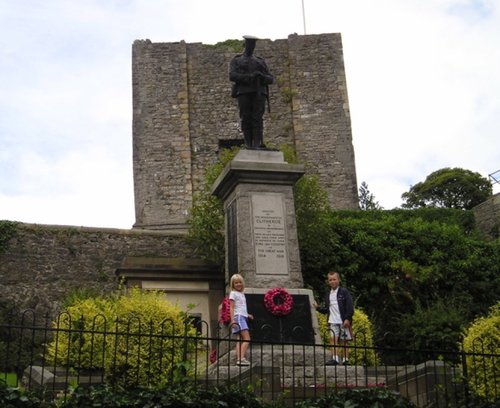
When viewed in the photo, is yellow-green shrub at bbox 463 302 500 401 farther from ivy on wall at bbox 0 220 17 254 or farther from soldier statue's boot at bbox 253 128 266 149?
ivy on wall at bbox 0 220 17 254

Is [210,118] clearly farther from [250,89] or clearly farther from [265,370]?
[265,370]

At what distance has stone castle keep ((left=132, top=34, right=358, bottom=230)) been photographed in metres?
32.9

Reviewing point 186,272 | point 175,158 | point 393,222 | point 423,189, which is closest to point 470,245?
point 393,222

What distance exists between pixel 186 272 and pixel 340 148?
45.2 ft

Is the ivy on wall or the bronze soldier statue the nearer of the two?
the bronze soldier statue

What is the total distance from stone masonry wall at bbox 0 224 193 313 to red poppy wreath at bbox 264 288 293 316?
35.6 ft

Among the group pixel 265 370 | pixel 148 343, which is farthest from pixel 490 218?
pixel 265 370

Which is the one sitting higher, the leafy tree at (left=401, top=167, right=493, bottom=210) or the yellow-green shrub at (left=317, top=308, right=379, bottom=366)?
the leafy tree at (left=401, top=167, right=493, bottom=210)

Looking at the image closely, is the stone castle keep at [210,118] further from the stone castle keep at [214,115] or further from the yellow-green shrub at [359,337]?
the yellow-green shrub at [359,337]

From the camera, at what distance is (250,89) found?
13969 mm

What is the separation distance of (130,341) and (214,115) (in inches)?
907

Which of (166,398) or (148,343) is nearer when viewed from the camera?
(166,398)

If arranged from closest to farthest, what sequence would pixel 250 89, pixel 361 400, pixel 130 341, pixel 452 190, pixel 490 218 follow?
1. pixel 361 400
2. pixel 130 341
3. pixel 250 89
4. pixel 490 218
5. pixel 452 190

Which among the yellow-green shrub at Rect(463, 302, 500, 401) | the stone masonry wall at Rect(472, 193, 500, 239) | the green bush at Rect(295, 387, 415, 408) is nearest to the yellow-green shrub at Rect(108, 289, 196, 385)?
the green bush at Rect(295, 387, 415, 408)
